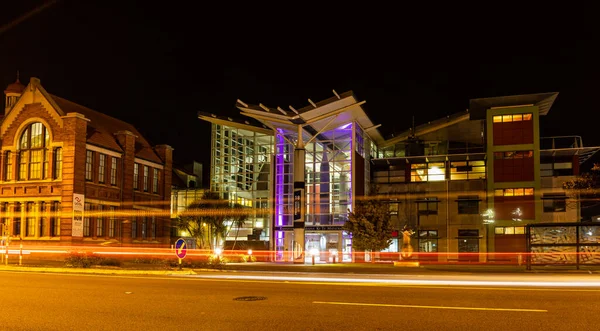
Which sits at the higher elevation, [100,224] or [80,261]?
[100,224]

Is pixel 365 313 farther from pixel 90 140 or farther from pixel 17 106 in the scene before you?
pixel 17 106

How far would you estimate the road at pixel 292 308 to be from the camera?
9.68m

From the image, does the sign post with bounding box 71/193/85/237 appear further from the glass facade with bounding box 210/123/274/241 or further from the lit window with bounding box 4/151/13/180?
the glass facade with bounding box 210/123/274/241

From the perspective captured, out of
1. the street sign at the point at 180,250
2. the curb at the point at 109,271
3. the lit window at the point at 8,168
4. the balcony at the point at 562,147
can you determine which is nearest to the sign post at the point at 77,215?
the lit window at the point at 8,168

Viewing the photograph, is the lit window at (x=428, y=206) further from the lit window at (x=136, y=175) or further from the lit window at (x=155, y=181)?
the lit window at (x=136, y=175)

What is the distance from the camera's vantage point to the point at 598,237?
29141mm

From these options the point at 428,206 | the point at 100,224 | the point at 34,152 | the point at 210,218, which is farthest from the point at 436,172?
the point at 34,152

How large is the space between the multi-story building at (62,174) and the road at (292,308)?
26.0 m

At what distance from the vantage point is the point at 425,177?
53.1 meters

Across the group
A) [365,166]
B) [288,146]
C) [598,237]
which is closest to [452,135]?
[365,166]

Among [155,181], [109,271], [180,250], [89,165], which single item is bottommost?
[109,271]

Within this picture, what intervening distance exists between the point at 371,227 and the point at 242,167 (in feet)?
55.3

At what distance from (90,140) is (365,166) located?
2316 cm

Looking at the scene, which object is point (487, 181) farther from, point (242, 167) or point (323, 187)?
point (242, 167)
